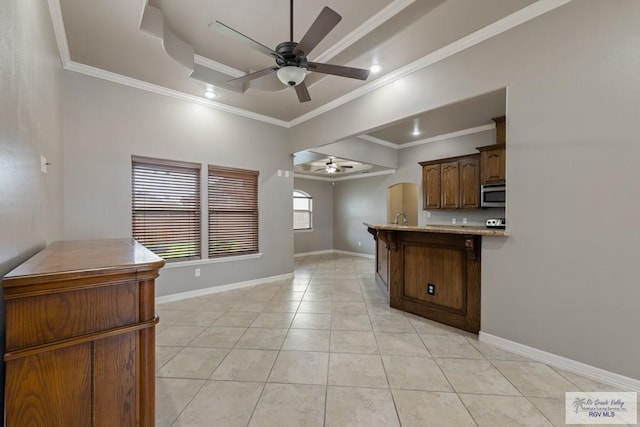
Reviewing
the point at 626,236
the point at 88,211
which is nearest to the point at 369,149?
the point at 626,236

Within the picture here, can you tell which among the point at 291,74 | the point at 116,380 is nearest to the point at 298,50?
the point at 291,74

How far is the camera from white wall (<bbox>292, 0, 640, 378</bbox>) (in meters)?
1.89

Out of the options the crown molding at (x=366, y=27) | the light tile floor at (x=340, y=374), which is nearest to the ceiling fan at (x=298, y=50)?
the crown molding at (x=366, y=27)

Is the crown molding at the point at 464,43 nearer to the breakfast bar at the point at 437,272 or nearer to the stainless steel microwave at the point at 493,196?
the breakfast bar at the point at 437,272

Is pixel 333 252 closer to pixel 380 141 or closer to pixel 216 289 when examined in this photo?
pixel 380 141

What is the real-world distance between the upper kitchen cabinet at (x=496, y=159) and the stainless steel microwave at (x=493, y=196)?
3.5 inches

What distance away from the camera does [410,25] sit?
8.21 feet

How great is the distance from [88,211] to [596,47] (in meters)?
5.20

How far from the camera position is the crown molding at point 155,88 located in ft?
10.3

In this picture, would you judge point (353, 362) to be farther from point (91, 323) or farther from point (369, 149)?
point (369, 149)

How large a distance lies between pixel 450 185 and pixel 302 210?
448 centimetres

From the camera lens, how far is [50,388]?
0.89 metres

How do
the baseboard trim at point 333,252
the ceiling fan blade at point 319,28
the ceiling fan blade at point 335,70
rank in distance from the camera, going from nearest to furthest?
the ceiling fan blade at point 319,28 < the ceiling fan blade at point 335,70 < the baseboard trim at point 333,252

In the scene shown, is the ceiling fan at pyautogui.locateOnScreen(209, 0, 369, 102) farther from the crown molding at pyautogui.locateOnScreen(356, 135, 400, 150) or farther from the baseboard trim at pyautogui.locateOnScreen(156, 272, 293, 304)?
the crown molding at pyautogui.locateOnScreen(356, 135, 400, 150)
